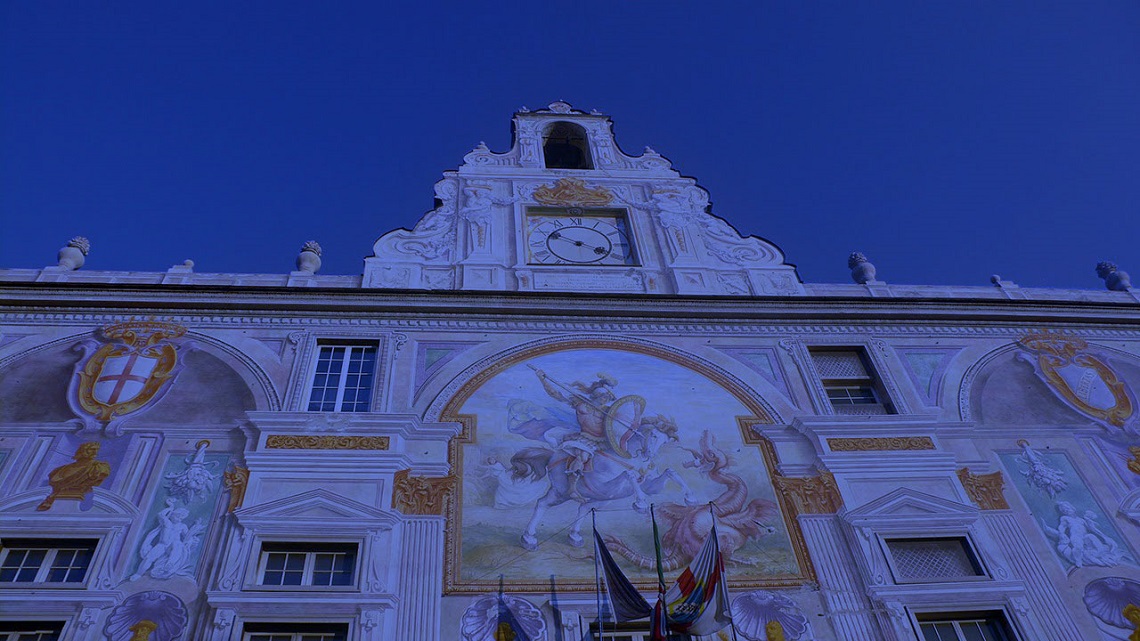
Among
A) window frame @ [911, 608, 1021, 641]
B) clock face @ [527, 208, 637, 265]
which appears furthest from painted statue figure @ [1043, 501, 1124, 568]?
clock face @ [527, 208, 637, 265]

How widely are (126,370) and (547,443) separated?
258 inches

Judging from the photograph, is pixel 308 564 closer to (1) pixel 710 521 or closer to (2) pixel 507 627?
(2) pixel 507 627

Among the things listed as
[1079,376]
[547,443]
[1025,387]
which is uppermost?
[1079,376]

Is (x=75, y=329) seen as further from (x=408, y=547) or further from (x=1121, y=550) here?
(x=1121, y=550)

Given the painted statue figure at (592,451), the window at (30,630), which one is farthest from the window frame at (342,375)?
the window at (30,630)

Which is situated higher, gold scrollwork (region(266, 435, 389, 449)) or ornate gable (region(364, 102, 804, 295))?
ornate gable (region(364, 102, 804, 295))

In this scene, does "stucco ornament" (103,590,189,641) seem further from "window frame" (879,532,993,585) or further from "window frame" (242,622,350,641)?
"window frame" (879,532,993,585)

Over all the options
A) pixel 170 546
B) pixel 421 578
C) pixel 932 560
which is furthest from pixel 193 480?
pixel 932 560

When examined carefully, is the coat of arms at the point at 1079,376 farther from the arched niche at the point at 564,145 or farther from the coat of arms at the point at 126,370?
the coat of arms at the point at 126,370

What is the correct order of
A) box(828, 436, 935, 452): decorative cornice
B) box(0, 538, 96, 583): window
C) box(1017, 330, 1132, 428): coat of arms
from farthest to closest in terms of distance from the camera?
box(1017, 330, 1132, 428): coat of arms → box(828, 436, 935, 452): decorative cornice → box(0, 538, 96, 583): window

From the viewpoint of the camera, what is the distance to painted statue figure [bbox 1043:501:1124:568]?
13.5 m

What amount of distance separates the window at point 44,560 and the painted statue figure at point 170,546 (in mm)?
682

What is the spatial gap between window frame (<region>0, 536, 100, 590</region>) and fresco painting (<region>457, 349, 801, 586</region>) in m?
4.58

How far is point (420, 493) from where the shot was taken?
13.4 metres
